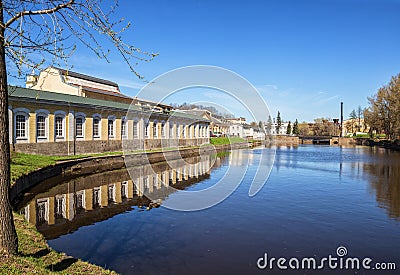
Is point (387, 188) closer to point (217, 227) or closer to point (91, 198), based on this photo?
point (217, 227)

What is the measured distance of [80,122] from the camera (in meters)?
22.6

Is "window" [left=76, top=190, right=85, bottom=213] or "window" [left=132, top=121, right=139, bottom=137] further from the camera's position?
"window" [left=132, top=121, right=139, bottom=137]

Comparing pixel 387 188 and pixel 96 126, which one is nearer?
pixel 387 188

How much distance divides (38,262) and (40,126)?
16.4 metres

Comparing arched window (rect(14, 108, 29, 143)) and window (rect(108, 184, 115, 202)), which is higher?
arched window (rect(14, 108, 29, 143))

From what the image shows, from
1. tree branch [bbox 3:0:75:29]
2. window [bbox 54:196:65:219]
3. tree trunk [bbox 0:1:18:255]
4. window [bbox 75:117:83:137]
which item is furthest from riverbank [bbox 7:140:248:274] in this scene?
tree branch [bbox 3:0:75:29]

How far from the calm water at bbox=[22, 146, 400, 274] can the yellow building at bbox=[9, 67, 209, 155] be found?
476 centimetres

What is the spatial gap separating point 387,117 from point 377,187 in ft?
148

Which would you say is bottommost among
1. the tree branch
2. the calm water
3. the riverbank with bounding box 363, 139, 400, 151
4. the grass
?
the calm water

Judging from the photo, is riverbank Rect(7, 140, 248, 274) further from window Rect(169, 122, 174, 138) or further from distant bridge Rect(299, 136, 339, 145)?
distant bridge Rect(299, 136, 339, 145)

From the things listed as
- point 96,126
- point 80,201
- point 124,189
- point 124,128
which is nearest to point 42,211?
point 80,201

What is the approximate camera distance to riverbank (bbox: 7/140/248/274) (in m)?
4.62

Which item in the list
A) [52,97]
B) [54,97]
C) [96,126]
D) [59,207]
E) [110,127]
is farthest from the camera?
[110,127]

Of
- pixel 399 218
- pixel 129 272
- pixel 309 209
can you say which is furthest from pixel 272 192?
pixel 129 272
